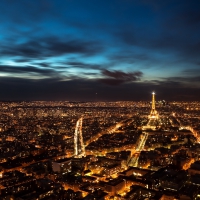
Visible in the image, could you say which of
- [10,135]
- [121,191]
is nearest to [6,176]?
[121,191]

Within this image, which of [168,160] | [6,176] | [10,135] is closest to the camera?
[6,176]

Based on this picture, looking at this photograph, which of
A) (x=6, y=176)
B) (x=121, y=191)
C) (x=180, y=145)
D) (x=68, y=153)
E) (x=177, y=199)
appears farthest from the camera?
(x=180, y=145)

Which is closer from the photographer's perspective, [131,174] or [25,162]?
[131,174]

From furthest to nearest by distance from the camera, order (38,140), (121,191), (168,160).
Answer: (38,140)
(168,160)
(121,191)

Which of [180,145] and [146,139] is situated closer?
[180,145]

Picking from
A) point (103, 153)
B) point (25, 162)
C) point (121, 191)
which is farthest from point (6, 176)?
point (103, 153)

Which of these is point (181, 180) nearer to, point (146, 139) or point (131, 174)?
point (131, 174)

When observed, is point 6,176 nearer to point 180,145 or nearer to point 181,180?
point 181,180

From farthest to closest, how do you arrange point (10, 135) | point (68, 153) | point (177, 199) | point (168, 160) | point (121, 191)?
point (10, 135) < point (68, 153) < point (168, 160) < point (121, 191) < point (177, 199)
